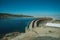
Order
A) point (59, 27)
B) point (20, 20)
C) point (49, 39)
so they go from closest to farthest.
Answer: point (49, 39)
point (59, 27)
point (20, 20)

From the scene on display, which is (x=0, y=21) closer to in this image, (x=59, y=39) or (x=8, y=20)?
(x=8, y=20)

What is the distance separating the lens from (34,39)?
18.6ft

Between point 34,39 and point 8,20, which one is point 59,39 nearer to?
point 34,39

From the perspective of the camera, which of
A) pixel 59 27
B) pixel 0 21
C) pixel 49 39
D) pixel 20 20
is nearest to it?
pixel 49 39

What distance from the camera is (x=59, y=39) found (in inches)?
222

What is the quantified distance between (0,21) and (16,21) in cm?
351

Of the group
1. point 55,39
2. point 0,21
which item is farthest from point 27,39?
point 0,21

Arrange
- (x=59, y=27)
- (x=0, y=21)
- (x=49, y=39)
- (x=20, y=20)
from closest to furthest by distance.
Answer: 1. (x=49, y=39)
2. (x=59, y=27)
3. (x=0, y=21)
4. (x=20, y=20)

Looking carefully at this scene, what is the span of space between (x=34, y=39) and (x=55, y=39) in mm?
985

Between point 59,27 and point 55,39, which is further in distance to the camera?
point 59,27

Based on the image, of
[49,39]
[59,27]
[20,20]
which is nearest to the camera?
[49,39]

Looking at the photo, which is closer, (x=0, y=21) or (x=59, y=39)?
(x=59, y=39)

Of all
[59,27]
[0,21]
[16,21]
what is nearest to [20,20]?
[16,21]

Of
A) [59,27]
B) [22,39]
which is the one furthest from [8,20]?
[22,39]
